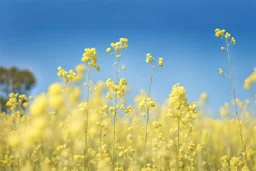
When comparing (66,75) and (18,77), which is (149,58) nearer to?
(66,75)

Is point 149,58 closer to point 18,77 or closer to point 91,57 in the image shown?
point 91,57

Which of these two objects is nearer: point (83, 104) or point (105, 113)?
point (83, 104)

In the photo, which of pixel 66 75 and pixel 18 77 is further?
pixel 18 77

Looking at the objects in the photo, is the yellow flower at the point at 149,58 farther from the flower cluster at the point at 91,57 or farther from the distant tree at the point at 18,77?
the distant tree at the point at 18,77

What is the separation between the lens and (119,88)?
5.58 metres

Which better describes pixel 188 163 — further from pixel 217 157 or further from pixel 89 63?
pixel 217 157

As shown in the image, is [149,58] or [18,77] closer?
[149,58]

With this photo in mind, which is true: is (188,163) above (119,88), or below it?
below

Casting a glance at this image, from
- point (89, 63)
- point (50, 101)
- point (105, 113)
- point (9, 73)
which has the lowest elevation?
point (50, 101)

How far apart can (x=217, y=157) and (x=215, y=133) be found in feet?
5.83

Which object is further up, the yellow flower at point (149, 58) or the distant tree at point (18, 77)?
the distant tree at point (18, 77)

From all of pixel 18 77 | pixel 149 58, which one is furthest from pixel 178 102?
pixel 18 77

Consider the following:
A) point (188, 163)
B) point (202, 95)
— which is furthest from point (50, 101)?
point (202, 95)

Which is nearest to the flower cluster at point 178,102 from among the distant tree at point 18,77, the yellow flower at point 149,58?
the yellow flower at point 149,58
